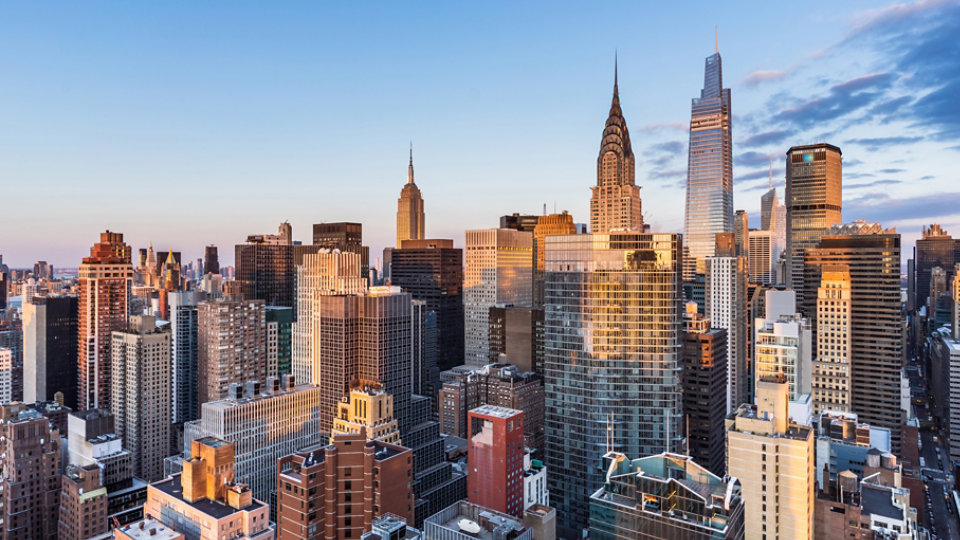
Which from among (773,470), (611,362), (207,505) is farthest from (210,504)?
(611,362)

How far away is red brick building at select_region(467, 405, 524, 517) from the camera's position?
392ft

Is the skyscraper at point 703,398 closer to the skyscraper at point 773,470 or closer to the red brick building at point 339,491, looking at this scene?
the skyscraper at point 773,470

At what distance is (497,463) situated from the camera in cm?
11975

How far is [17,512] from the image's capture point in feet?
482

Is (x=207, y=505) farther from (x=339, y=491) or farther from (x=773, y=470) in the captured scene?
(x=773, y=470)

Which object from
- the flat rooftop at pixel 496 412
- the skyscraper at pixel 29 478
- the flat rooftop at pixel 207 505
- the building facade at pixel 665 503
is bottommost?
the skyscraper at pixel 29 478

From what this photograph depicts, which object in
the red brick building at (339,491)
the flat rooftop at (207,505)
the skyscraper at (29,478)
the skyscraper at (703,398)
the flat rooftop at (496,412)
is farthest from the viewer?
the skyscraper at (703,398)

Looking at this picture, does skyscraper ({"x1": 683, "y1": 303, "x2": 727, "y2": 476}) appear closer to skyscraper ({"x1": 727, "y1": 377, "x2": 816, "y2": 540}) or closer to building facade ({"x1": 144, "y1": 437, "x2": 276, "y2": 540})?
skyscraper ({"x1": 727, "y1": 377, "x2": 816, "y2": 540})

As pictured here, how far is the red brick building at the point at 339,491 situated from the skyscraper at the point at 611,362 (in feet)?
203

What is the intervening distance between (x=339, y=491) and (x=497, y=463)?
32162mm

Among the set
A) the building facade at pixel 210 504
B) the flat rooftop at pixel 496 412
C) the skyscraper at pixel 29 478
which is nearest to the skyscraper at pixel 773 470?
the flat rooftop at pixel 496 412

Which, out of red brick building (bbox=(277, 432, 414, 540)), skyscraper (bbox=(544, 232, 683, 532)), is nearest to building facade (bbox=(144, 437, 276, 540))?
red brick building (bbox=(277, 432, 414, 540))

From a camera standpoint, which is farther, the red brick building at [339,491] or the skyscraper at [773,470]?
the red brick building at [339,491]

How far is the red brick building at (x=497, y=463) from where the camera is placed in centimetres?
11944
